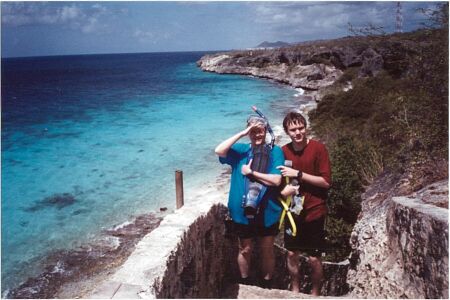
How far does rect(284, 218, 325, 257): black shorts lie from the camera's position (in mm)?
3885

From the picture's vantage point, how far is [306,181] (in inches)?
144

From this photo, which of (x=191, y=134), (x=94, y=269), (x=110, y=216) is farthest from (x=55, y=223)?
(x=191, y=134)

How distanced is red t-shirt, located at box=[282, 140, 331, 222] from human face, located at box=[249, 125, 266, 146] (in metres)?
0.31

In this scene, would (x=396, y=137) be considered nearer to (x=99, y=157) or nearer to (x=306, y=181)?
(x=306, y=181)

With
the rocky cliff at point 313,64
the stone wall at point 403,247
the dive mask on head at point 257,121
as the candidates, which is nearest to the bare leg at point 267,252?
the dive mask on head at point 257,121

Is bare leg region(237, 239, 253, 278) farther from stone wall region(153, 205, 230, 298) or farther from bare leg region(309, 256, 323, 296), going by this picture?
bare leg region(309, 256, 323, 296)

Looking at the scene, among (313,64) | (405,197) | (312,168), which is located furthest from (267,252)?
(313,64)

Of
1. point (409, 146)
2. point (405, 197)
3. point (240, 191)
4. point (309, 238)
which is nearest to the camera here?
point (240, 191)

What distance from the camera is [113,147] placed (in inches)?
1116

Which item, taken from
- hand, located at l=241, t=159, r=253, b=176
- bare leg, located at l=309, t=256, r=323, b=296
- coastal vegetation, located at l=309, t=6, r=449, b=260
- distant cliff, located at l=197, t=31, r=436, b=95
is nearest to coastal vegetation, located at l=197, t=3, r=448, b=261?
coastal vegetation, located at l=309, t=6, r=449, b=260

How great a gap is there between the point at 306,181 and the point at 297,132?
473 mm

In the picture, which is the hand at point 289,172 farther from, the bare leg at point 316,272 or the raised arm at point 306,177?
the bare leg at point 316,272

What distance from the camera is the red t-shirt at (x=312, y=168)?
3695 millimetres

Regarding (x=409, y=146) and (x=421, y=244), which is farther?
(x=409, y=146)
